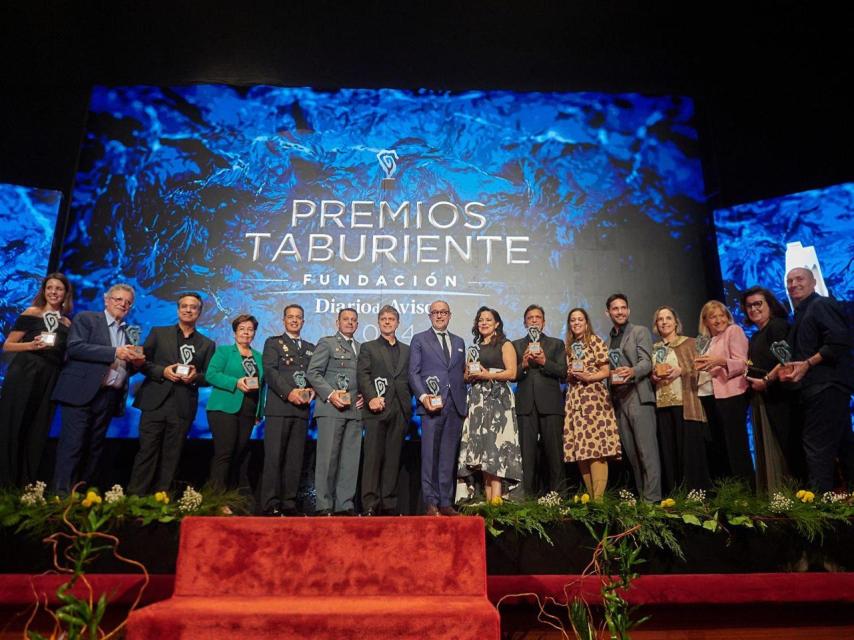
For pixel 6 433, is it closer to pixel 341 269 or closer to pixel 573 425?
pixel 341 269

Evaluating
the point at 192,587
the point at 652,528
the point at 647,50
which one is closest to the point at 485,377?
the point at 652,528

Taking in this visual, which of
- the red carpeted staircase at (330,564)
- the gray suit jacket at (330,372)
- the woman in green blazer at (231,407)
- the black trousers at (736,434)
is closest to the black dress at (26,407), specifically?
the woman in green blazer at (231,407)

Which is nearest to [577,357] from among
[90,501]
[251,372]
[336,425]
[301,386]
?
[336,425]

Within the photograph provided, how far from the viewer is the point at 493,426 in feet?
15.0

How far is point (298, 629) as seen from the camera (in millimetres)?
2133

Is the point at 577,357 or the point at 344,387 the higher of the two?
the point at 577,357

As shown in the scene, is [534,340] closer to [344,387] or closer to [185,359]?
[344,387]

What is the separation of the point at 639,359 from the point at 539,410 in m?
0.79

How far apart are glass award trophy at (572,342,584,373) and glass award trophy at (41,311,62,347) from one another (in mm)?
3441

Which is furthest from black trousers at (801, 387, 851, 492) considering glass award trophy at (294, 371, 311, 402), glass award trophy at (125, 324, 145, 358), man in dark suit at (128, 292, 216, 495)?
glass award trophy at (125, 324, 145, 358)

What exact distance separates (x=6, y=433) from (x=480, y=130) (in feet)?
15.5

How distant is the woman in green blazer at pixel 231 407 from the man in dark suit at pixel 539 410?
188 cm

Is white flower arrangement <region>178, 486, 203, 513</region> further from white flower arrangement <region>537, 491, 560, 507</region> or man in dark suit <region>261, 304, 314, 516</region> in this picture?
white flower arrangement <region>537, 491, 560, 507</region>

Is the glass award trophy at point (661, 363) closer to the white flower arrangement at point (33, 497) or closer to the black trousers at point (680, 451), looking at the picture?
the black trousers at point (680, 451)
